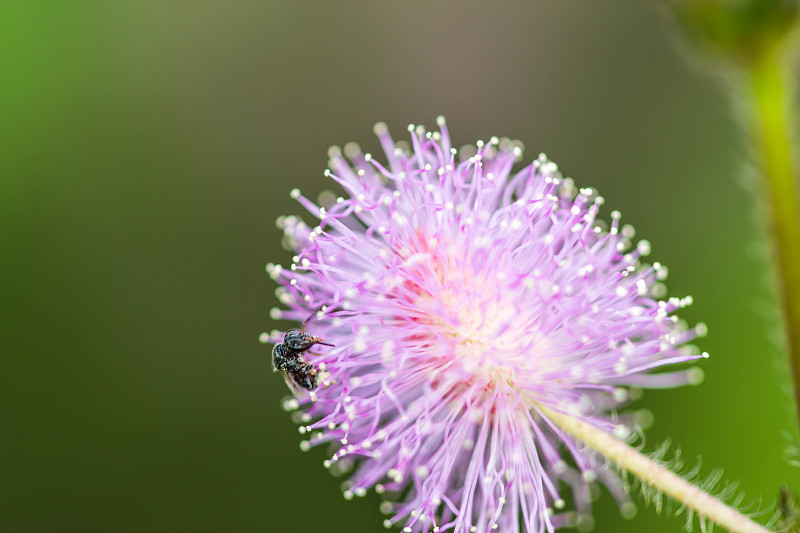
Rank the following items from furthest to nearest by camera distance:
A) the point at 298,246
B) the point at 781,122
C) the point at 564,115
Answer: the point at 564,115, the point at 298,246, the point at 781,122

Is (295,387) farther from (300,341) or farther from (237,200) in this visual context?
(237,200)

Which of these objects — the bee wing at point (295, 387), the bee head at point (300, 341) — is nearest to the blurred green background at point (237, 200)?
the bee wing at point (295, 387)

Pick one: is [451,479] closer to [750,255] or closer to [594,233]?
[594,233]

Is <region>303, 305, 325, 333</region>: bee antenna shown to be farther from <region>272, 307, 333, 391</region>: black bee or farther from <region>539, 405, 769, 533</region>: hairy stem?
<region>539, 405, 769, 533</region>: hairy stem

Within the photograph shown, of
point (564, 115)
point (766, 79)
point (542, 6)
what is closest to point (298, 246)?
point (766, 79)

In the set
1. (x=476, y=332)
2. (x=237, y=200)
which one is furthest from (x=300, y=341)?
(x=237, y=200)

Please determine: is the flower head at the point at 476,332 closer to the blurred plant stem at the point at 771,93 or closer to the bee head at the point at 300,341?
the bee head at the point at 300,341
